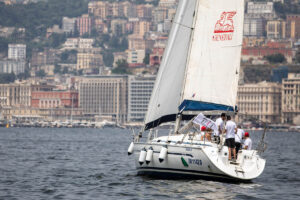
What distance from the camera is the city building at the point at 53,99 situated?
18775cm

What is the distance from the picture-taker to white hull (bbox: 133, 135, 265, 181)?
2714 centimetres

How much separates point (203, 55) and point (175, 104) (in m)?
1.44

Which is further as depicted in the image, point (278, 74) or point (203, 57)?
point (278, 74)

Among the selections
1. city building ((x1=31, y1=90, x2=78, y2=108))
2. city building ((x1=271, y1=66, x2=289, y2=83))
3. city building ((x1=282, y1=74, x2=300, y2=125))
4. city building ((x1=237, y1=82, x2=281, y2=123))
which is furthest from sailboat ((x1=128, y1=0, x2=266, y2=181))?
city building ((x1=31, y1=90, x2=78, y2=108))

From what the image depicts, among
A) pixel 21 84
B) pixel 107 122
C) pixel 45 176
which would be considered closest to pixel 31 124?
pixel 107 122

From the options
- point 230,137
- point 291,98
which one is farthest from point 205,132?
point 291,98

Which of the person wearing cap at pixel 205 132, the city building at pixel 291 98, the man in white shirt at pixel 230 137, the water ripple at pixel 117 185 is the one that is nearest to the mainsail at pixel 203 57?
the person wearing cap at pixel 205 132

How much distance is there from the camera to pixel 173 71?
95.1ft

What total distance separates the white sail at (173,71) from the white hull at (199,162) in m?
0.93

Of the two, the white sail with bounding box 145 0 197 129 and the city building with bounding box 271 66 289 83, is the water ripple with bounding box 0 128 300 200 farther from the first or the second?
the city building with bounding box 271 66 289 83

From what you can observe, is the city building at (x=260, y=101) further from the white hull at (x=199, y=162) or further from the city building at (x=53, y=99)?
the white hull at (x=199, y=162)

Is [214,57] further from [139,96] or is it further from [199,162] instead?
[139,96]

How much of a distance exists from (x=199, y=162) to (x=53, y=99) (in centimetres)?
16248

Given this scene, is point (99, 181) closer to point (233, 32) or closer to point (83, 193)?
point (83, 193)
